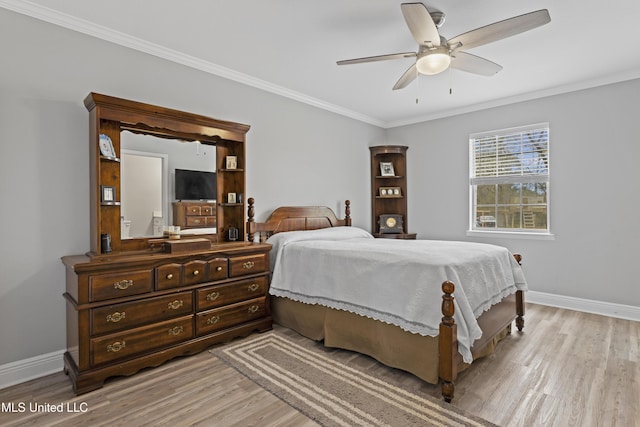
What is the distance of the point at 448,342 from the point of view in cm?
197

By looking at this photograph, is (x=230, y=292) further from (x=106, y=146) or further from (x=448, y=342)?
(x=448, y=342)

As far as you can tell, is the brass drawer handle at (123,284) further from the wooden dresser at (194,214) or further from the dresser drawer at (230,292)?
the wooden dresser at (194,214)

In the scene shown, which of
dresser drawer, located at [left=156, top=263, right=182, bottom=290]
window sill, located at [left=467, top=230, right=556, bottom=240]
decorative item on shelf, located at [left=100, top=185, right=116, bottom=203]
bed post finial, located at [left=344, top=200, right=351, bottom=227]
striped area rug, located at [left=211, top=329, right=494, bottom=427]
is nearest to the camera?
striped area rug, located at [left=211, top=329, right=494, bottom=427]

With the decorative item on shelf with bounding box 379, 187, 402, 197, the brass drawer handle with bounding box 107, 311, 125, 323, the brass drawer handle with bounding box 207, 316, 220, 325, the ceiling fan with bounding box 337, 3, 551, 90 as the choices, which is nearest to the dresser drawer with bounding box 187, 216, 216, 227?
the brass drawer handle with bounding box 207, 316, 220, 325

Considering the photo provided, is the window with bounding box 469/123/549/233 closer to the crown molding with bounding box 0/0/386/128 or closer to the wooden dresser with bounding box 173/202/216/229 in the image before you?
the crown molding with bounding box 0/0/386/128

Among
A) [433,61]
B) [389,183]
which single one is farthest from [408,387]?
[389,183]

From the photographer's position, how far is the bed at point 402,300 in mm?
2051

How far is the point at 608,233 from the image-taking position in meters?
3.59

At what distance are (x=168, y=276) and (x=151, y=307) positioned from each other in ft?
0.76

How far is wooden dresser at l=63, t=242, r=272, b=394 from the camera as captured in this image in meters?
2.10

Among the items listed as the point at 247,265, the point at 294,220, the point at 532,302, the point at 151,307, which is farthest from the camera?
the point at 532,302

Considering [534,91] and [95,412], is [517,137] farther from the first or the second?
[95,412]

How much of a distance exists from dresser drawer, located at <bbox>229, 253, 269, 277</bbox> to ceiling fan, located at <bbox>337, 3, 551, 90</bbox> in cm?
181

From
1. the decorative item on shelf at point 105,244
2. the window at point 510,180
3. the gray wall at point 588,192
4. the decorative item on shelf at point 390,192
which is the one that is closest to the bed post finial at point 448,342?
the decorative item on shelf at point 105,244
